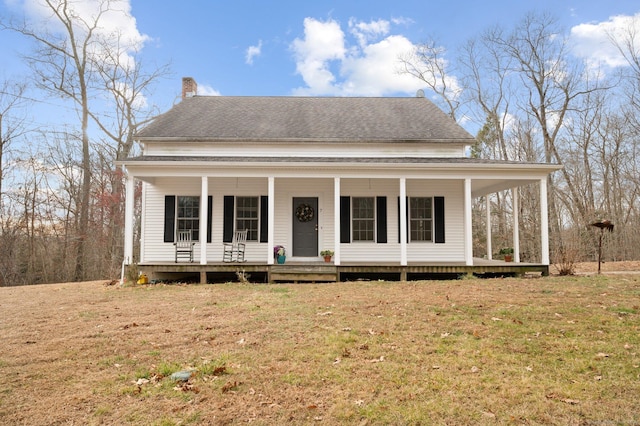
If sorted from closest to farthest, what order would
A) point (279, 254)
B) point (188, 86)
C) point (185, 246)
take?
point (279, 254) < point (185, 246) < point (188, 86)

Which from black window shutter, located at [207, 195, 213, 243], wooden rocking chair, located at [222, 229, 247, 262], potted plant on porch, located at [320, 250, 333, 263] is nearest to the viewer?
potted plant on porch, located at [320, 250, 333, 263]

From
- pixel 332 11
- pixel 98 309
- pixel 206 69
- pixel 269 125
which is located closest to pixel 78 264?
pixel 206 69

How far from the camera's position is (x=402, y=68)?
2742 centimetres

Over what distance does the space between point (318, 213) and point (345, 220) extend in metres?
0.89

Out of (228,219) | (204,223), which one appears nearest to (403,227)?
(228,219)

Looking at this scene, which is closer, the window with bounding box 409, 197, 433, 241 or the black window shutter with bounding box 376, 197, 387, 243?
the black window shutter with bounding box 376, 197, 387, 243

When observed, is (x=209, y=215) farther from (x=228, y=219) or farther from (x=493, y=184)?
(x=493, y=184)

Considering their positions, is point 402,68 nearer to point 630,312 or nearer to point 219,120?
point 219,120

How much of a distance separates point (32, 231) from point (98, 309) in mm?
16002

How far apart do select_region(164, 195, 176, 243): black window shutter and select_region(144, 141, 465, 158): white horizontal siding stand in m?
1.78

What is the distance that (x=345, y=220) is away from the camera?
12.7 metres

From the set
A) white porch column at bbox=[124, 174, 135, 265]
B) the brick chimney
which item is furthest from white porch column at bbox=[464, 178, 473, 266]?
the brick chimney

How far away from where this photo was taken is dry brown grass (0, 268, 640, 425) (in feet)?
11.2

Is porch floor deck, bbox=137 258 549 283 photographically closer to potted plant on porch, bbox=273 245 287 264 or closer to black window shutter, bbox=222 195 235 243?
potted plant on porch, bbox=273 245 287 264
